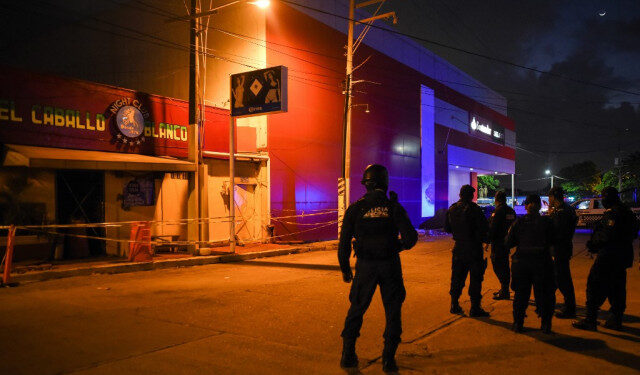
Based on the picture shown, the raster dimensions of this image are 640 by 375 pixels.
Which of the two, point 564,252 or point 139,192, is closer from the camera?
point 564,252

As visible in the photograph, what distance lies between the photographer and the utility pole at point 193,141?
47.6ft

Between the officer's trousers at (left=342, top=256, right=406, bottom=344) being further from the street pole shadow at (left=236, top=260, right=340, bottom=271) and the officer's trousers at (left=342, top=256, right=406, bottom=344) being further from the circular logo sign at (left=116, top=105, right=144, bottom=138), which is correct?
the circular logo sign at (left=116, top=105, right=144, bottom=138)

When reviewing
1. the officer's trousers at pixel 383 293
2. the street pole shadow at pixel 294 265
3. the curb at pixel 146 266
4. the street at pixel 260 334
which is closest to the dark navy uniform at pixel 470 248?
→ the street at pixel 260 334

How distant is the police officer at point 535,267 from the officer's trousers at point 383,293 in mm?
2159

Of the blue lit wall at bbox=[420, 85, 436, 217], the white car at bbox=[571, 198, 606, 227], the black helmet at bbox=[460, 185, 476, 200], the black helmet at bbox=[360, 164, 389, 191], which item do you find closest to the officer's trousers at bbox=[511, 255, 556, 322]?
the black helmet at bbox=[460, 185, 476, 200]

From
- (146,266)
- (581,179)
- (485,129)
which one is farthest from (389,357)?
(581,179)

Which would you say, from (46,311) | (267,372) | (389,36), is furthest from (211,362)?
(389,36)

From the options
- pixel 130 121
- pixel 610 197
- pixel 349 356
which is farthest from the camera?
pixel 130 121

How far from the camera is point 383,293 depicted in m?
4.56

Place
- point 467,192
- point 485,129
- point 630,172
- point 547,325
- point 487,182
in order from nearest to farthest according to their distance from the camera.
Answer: point 547,325
point 467,192
point 485,129
point 630,172
point 487,182

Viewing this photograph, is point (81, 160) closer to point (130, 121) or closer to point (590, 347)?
point (130, 121)

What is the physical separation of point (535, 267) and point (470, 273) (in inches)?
42.3

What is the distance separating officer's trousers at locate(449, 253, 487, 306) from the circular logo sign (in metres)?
11.3

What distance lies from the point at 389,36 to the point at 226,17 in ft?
36.1
